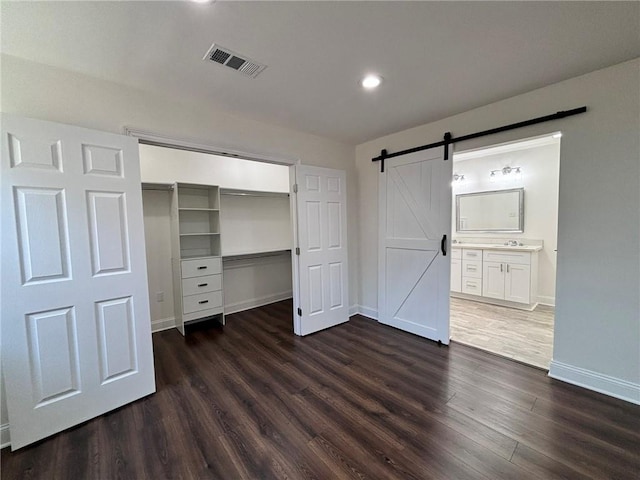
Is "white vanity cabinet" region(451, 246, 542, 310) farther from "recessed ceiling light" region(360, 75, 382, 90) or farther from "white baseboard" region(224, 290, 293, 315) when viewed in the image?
"recessed ceiling light" region(360, 75, 382, 90)

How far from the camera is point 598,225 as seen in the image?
2072 millimetres

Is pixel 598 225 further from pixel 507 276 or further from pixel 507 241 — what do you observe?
pixel 507 241

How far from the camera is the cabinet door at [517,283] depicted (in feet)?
12.8

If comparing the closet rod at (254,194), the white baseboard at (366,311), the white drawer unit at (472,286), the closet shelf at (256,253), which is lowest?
the white baseboard at (366,311)

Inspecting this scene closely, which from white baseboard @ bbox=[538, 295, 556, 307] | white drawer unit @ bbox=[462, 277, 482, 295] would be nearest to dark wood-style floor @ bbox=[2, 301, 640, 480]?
white drawer unit @ bbox=[462, 277, 482, 295]

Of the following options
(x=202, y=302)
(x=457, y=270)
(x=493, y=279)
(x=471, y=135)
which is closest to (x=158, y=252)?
(x=202, y=302)

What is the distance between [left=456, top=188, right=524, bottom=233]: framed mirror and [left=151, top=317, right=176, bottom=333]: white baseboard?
526 centimetres

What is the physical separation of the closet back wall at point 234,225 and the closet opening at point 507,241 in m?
3.01

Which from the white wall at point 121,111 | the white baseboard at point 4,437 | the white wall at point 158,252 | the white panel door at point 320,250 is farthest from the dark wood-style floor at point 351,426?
the white wall at point 158,252

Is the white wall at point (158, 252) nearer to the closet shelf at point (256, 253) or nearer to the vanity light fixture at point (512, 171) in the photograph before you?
the closet shelf at point (256, 253)

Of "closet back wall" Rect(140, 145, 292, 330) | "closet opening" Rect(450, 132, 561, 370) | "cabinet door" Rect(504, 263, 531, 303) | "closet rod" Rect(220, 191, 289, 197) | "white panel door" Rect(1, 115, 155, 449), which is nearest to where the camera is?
"white panel door" Rect(1, 115, 155, 449)

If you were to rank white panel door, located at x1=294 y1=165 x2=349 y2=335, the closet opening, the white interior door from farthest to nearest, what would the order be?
the closet opening < white panel door, located at x1=294 y1=165 x2=349 y2=335 < the white interior door

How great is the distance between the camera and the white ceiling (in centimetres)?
139

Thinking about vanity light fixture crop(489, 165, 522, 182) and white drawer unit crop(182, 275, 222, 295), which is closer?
white drawer unit crop(182, 275, 222, 295)
